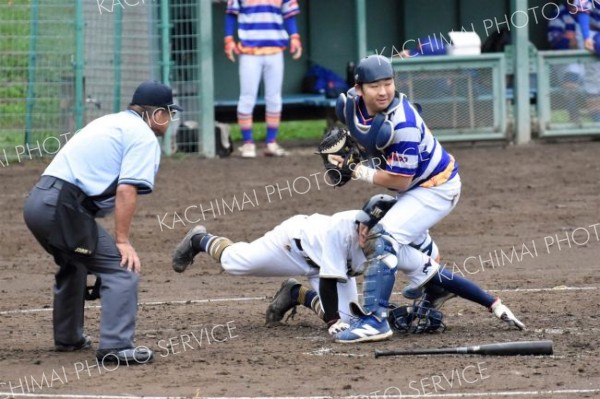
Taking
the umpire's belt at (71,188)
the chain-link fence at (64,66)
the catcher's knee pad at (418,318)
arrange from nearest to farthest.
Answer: the umpire's belt at (71,188) < the catcher's knee pad at (418,318) < the chain-link fence at (64,66)

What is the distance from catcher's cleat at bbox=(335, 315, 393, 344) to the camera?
7109 mm

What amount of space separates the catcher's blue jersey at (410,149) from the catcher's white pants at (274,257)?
76 cm

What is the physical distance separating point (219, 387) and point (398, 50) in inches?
502

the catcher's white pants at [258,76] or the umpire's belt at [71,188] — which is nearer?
the umpire's belt at [71,188]

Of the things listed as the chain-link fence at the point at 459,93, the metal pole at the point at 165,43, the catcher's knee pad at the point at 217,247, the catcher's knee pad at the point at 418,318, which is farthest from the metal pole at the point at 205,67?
the catcher's knee pad at the point at 418,318

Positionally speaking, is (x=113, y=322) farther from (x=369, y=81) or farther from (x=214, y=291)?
(x=214, y=291)

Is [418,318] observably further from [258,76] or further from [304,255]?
[258,76]

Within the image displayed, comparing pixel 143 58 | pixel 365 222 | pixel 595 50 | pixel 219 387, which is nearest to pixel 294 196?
pixel 143 58

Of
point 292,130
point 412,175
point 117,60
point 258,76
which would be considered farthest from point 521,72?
point 412,175

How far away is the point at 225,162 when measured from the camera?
15.3m

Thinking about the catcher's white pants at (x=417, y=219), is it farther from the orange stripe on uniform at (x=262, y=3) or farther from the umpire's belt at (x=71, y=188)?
the orange stripe on uniform at (x=262, y=3)

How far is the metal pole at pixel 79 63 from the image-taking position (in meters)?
15.0

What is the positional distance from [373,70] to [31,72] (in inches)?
360

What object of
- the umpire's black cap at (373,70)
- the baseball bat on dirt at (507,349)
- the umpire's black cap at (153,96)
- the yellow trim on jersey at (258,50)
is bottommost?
the baseball bat on dirt at (507,349)
